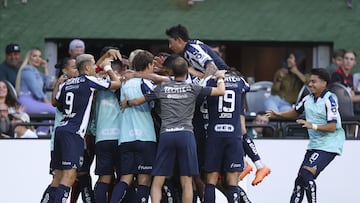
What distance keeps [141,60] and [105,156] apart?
1.33 metres

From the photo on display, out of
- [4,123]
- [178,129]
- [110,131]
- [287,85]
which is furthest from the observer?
[287,85]

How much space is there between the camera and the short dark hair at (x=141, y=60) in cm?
1783

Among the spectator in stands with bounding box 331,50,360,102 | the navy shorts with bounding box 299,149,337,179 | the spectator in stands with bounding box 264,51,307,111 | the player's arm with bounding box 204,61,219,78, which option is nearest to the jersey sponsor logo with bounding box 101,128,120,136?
the player's arm with bounding box 204,61,219,78

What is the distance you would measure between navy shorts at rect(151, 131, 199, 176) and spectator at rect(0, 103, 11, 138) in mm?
3940

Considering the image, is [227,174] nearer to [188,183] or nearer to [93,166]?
[188,183]

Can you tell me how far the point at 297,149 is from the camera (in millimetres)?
20562

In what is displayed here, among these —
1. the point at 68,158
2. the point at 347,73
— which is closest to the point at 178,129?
the point at 68,158

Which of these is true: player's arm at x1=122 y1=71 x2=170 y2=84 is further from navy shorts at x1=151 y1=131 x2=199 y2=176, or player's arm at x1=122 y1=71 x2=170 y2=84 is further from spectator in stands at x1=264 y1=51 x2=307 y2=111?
spectator in stands at x1=264 y1=51 x2=307 y2=111

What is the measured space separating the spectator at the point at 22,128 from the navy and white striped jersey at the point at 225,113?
12.6 feet

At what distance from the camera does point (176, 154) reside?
17.4 meters

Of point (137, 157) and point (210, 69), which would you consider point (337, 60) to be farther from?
point (137, 157)

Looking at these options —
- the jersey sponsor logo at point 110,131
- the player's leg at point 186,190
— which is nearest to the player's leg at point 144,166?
the jersey sponsor logo at point 110,131

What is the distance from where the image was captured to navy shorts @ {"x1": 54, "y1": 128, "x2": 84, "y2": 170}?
1780 cm

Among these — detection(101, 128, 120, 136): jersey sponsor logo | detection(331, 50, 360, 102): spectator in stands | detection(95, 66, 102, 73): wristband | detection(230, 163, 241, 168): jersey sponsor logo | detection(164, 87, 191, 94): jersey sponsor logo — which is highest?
detection(331, 50, 360, 102): spectator in stands
